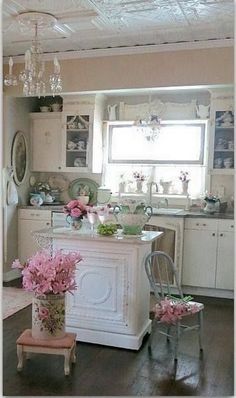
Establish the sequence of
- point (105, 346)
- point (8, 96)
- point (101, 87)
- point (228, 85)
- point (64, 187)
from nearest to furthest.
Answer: point (105, 346)
point (228, 85)
point (101, 87)
point (8, 96)
point (64, 187)

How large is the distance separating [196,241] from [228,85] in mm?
1691

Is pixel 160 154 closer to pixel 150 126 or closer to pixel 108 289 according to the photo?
pixel 150 126

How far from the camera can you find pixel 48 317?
2.72 m

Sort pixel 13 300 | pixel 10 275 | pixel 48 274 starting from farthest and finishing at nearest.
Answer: pixel 10 275 < pixel 13 300 < pixel 48 274

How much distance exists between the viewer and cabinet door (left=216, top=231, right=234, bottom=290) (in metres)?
4.41

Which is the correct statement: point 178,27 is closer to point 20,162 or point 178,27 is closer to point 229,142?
point 229,142

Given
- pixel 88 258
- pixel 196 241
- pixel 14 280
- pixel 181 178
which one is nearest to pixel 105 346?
pixel 88 258

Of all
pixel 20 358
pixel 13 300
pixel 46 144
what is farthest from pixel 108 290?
pixel 46 144

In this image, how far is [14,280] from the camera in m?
5.05

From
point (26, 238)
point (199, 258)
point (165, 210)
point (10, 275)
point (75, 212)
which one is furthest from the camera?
point (26, 238)

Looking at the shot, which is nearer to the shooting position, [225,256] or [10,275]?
[225,256]

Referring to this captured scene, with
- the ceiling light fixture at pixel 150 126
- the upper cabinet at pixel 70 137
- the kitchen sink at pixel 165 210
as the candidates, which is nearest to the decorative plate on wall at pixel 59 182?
the upper cabinet at pixel 70 137

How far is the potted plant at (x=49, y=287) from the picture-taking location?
2664 mm

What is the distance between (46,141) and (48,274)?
9.93 feet
